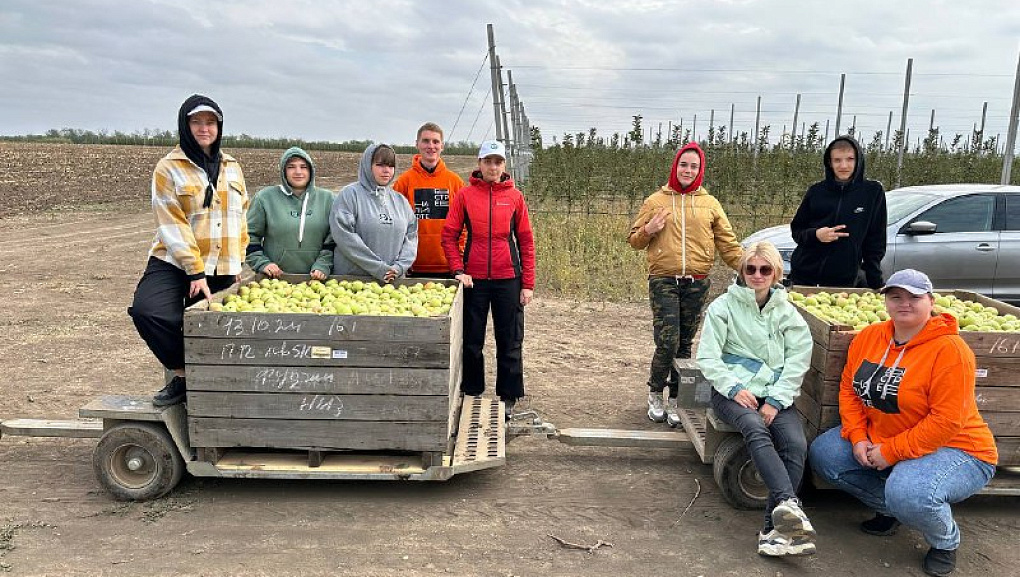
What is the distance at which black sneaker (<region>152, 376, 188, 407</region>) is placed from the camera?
402cm

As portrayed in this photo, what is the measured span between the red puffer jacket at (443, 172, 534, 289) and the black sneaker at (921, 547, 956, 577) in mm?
2867

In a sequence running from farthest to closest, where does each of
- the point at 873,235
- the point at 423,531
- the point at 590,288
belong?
the point at 590,288, the point at 873,235, the point at 423,531

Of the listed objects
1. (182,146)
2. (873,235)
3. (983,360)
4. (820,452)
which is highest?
(182,146)

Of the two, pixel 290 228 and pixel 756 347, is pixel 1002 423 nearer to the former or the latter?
pixel 756 347

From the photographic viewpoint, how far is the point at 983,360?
12.6 ft

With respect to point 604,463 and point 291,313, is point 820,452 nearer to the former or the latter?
point 604,463

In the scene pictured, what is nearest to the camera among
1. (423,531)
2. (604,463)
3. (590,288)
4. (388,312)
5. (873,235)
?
(423,531)

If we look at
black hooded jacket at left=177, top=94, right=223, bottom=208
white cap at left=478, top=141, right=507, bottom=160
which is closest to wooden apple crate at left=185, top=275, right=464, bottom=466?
black hooded jacket at left=177, top=94, right=223, bottom=208

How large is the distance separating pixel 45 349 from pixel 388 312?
15.1 feet

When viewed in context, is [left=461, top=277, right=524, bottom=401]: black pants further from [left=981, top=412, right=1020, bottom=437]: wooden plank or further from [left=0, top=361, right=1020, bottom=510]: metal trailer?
[left=981, top=412, right=1020, bottom=437]: wooden plank

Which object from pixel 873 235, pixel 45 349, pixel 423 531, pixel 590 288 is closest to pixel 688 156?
pixel 873 235

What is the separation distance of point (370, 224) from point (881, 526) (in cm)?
348

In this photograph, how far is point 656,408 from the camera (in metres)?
5.36

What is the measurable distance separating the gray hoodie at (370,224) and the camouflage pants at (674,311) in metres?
1.74
